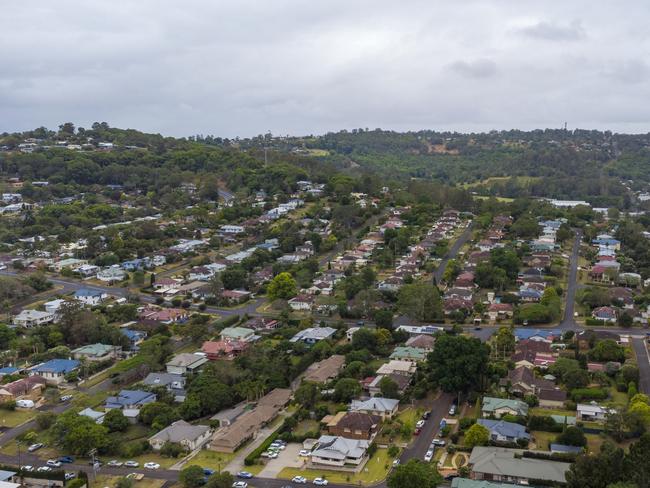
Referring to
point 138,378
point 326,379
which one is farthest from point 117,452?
point 326,379

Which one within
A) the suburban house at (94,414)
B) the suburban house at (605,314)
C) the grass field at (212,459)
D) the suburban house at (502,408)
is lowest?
the grass field at (212,459)

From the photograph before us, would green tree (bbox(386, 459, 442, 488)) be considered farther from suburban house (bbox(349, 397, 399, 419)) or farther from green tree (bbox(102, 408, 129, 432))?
green tree (bbox(102, 408, 129, 432))

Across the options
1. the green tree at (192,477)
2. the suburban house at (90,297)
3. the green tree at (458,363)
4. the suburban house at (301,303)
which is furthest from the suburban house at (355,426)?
the suburban house at (90,297)

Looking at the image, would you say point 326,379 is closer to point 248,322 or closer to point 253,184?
point 248,322

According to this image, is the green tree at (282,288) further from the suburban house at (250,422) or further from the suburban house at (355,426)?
the suburban house at (355,426)

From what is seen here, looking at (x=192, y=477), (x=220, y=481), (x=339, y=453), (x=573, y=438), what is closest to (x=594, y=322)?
(x=573, y=438)

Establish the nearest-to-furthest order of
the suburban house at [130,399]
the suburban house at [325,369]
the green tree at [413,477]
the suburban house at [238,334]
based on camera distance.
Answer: the green tree at [413,477]
the suburban house at [130,399]
the suburban house at [325,369]
the suburban house at [238,334]
